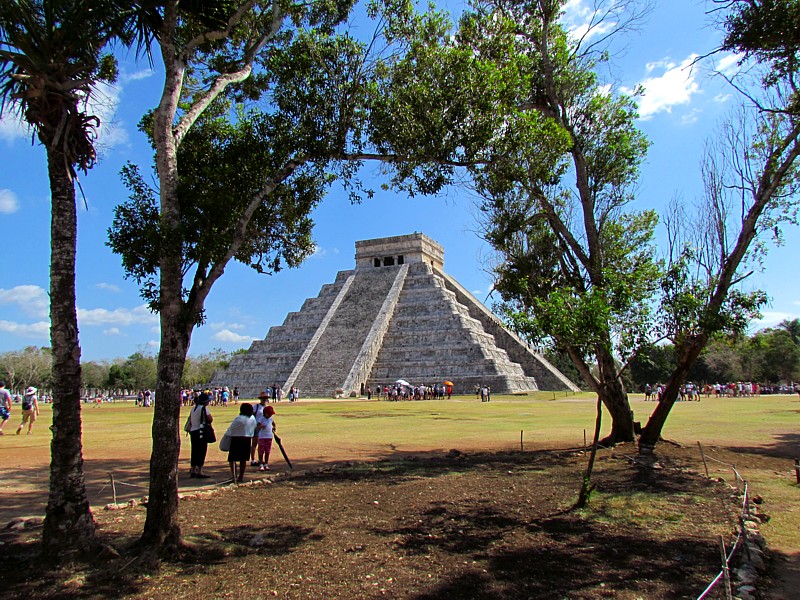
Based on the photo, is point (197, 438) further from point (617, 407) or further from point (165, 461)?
point (617, 407)

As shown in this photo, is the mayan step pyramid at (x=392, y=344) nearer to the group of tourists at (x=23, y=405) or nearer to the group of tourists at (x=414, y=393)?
the group of tourists at (x=414, y=393)

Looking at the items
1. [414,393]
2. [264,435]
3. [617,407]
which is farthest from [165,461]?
[414,393]

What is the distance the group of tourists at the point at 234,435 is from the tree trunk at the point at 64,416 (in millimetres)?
2956

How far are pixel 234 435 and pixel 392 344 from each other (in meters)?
36.7

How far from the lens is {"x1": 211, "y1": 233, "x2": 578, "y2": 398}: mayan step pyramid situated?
3959cm

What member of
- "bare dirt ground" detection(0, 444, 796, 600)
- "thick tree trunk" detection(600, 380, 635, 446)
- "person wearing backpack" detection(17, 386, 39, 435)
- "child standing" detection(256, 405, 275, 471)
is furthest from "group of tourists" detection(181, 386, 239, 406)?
"bare dirt ground" detection(0, 444, 796, 600)

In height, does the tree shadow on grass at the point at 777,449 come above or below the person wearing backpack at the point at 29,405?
below

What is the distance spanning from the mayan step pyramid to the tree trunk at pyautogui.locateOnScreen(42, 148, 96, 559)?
32.7m

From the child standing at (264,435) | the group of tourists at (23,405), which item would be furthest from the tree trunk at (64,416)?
the group of tourists at (23,405)

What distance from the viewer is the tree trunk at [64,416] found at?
4.53 meters

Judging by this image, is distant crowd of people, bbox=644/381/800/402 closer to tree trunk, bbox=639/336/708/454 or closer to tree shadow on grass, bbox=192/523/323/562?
tree trunk, bbox=639/336/708/454

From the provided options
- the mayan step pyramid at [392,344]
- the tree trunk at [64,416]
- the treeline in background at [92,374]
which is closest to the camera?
the tree trunk at [64,416]

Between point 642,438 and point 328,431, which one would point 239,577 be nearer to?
point 642,438

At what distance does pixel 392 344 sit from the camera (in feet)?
146
